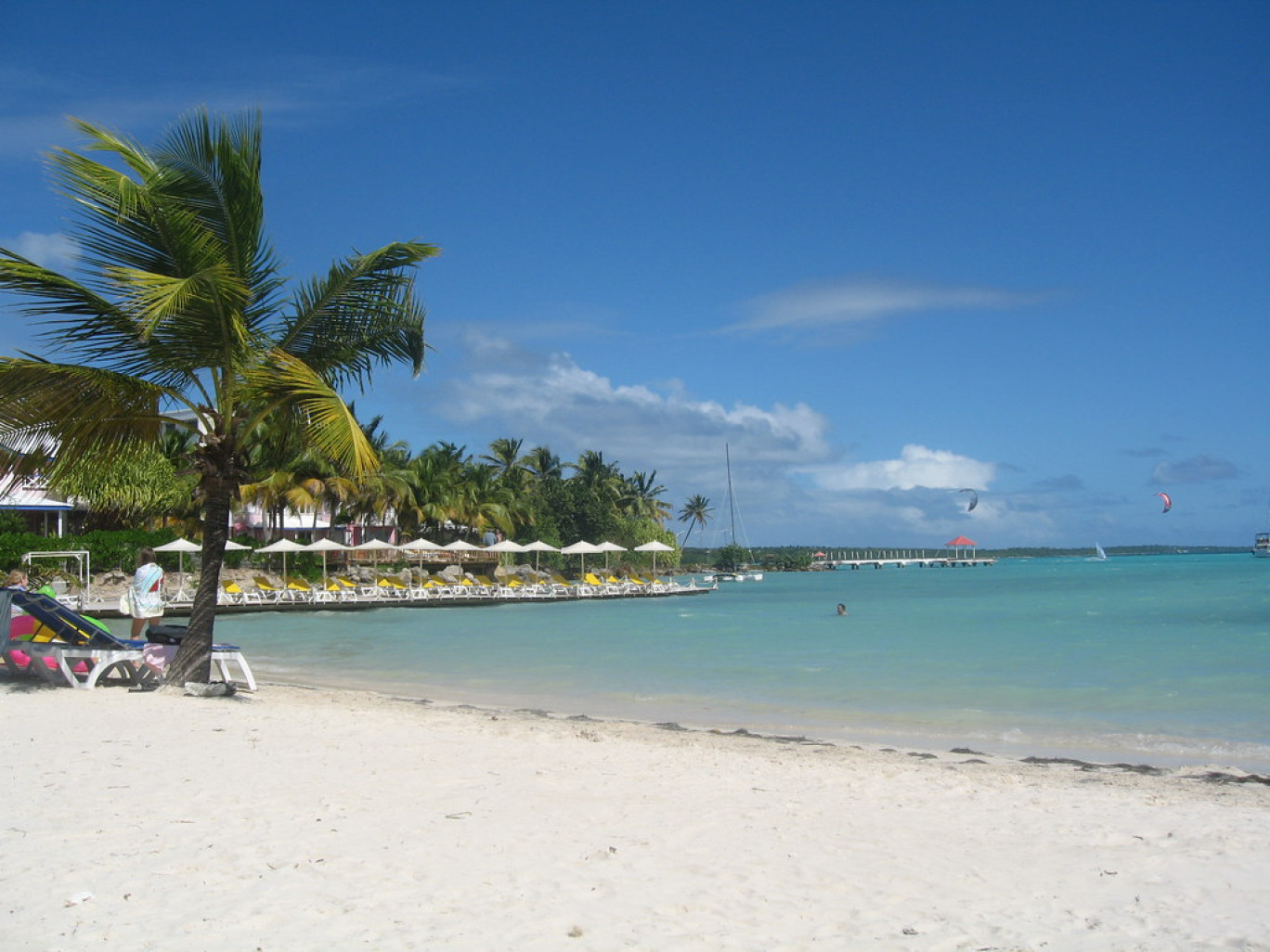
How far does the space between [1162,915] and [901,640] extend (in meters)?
19.1

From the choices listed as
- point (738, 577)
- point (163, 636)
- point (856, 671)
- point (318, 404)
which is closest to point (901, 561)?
point (738, 577)

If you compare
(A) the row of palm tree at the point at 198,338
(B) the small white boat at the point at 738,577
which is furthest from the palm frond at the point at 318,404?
(B) the small white boat at the point at 738,577

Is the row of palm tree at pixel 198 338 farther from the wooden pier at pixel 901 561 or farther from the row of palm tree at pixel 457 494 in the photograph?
the wooden pier at pixel 901 561

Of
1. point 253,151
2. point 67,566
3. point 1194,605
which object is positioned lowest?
point 1194,605

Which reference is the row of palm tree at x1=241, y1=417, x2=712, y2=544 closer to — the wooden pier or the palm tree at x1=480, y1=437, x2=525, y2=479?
the palm tree at x1=480, y1=437, x2=525, y2=479

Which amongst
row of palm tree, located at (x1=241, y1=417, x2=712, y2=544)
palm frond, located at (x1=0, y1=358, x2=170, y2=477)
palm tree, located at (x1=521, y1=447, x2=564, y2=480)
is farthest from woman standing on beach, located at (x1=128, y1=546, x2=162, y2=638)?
palm tree, located at (x1=521, y1=447, x2=564, y2=480)

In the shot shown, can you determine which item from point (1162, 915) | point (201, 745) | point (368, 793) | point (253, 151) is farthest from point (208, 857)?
point (253, 151)

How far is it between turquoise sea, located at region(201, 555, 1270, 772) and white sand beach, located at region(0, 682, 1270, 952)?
324 cm

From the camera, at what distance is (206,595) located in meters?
9.20

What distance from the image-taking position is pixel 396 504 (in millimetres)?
44094

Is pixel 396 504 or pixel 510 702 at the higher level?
pixel 396 504

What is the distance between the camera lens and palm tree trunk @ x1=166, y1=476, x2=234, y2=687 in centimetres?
912

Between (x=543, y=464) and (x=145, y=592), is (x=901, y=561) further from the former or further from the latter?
(x=145, y=592)

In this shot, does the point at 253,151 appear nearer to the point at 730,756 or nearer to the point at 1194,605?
the point at 730,756
